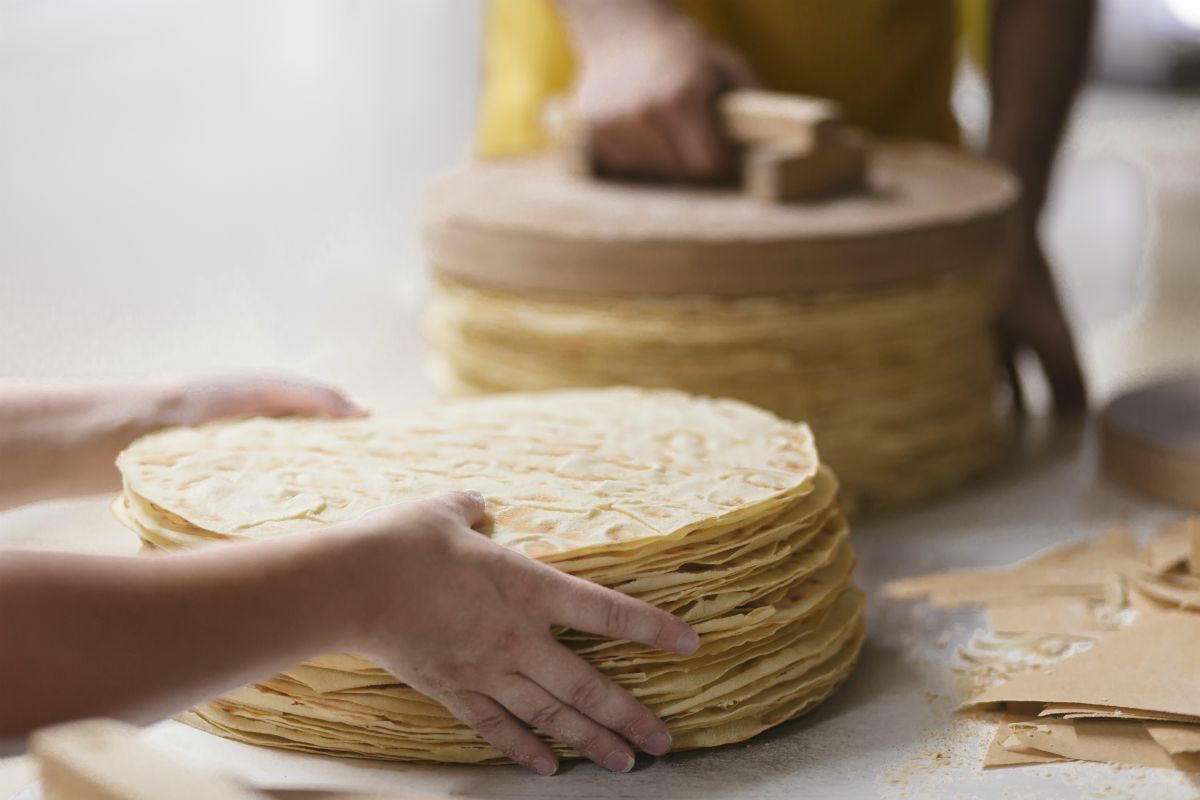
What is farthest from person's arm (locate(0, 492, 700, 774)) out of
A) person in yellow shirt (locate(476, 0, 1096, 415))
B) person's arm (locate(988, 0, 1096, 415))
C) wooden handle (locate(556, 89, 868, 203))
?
person's arm (locate(988, 0, 1096, 415))

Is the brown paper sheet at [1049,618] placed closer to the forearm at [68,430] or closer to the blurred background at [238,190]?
the forearm at [68,430]

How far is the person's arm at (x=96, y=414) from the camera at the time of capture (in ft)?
3.52

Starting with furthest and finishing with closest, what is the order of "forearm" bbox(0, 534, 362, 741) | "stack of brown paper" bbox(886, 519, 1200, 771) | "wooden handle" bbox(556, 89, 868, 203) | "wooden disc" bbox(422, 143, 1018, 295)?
"wooden handle" bbox(556, 89, 868, 203) < "wooden disc" bbox(422, 143, 1018, 295) < "stack of brown paper" bbox(886, 519, 1200, 771) < "forearm" bbox(0, 534, 362, 741)

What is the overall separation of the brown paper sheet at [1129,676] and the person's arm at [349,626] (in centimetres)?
28

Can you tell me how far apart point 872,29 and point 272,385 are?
110 cm

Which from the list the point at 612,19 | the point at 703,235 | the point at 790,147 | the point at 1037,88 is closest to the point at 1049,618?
the point at 703,235

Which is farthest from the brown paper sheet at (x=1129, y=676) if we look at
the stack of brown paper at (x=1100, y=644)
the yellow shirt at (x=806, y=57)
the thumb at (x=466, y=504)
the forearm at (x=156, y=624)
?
the yellow shirt at (x=806, y=57)

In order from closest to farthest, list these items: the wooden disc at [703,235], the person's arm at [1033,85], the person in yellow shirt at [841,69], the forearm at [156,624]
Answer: the forearm at [156,624] < the wooden disc at [703,235] < the person in yellow shirt at [841,69] < the person's arm at [1033,85]

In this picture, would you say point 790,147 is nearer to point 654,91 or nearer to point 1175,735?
point 654,91

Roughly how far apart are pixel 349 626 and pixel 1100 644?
569 millimetres

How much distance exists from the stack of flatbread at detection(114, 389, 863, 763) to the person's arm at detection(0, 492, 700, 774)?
3 centimetres

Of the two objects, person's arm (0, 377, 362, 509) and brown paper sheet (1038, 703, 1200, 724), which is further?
person's arm (0, 377, 362, 509)

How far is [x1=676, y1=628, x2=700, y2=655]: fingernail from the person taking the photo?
2.84ft

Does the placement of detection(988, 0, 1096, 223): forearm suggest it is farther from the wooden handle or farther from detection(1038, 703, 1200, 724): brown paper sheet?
detection(1038, 703, 1200, 724): brown paper sheet
